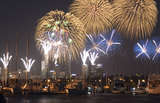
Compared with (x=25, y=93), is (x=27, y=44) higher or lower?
higher

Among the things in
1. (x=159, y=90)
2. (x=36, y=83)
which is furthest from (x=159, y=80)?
(x=36, y=83)

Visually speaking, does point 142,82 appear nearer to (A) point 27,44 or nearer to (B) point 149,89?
(B) point 149,89

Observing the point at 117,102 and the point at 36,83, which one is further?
the point at 36,83

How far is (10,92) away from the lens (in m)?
66.1

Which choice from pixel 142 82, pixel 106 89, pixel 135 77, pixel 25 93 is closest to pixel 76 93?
pixel 25 93

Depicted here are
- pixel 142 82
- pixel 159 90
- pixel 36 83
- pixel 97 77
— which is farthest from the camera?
pixel 97 77

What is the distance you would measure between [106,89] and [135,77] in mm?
84823

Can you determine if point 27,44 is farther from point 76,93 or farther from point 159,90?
point 159,90

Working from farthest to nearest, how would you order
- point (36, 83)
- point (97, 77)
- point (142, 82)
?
point (97, 77) → point (142, 82) → point (36, 83)

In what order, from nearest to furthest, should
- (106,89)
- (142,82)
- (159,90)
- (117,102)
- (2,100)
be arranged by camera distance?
(2,100)
(117,102)
(159,90)
(106,89)
(142,82)

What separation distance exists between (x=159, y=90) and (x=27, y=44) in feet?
120

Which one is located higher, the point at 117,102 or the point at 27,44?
the point at 27,44

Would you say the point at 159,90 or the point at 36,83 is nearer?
the point at 159,90

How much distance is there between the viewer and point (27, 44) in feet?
260
